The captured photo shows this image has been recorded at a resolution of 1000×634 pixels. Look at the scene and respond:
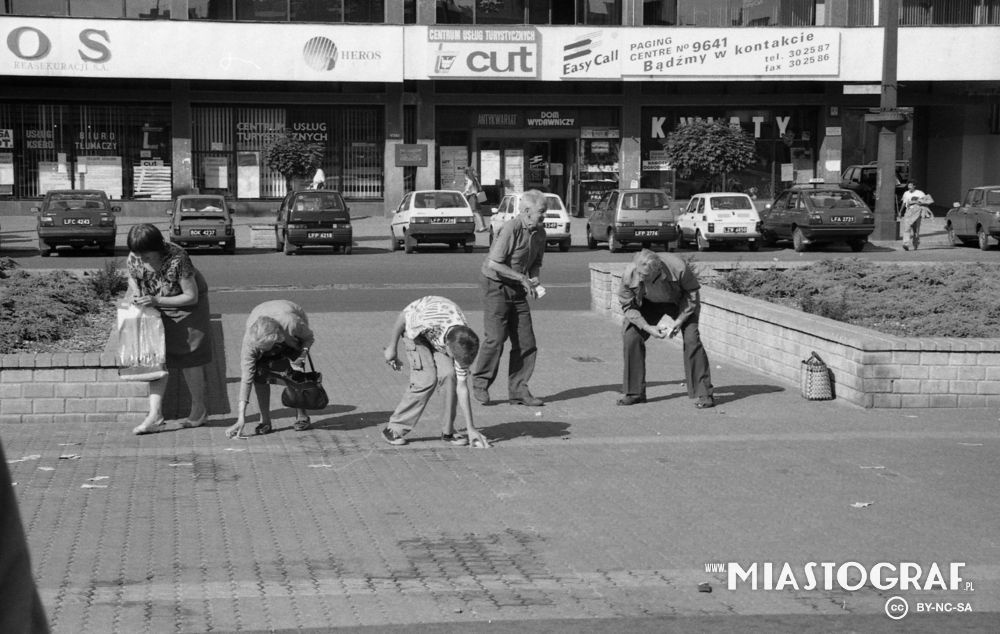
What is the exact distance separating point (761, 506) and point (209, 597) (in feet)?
11.5

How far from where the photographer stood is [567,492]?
8.35 metres

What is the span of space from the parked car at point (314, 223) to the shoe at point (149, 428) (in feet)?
69.6

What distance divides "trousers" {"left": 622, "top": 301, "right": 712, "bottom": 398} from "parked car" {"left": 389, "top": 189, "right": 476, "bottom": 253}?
68.5 feet

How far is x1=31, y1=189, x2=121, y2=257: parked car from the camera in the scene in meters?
30.8

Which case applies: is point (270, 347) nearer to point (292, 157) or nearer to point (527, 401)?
point (527, 401)

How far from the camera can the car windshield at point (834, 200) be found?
32.1 meters

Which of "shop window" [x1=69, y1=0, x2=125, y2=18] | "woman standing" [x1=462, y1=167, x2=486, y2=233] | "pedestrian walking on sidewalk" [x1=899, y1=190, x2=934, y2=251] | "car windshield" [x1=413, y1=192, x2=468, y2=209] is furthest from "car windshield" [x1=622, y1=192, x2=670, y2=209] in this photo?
"shop window" [x1=69, y1=0, x2=125, y2=18]

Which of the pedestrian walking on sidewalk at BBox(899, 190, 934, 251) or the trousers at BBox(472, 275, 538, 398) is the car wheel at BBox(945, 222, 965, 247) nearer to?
the pedestrian walking on sidewalk at BBox(899, 190, 934, 251)

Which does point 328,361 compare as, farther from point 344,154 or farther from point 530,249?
point 344,154

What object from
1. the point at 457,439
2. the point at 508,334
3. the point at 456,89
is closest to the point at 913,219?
the point at 456,89

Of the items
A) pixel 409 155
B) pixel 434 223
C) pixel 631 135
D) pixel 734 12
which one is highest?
pixel 734 12

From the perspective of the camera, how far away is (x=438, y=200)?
3312 cm

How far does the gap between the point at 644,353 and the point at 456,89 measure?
33.5m

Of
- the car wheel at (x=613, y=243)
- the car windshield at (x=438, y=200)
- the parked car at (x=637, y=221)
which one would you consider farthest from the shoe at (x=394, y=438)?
the car wheel at (x=613, y=243)
